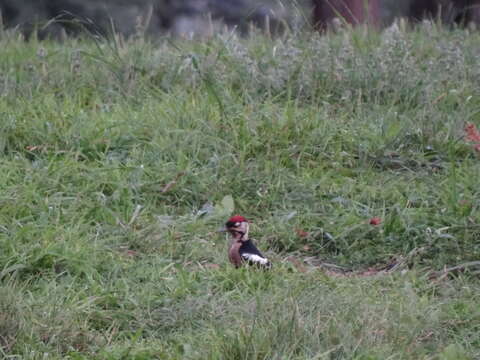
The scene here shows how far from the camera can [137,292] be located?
498 centimetres

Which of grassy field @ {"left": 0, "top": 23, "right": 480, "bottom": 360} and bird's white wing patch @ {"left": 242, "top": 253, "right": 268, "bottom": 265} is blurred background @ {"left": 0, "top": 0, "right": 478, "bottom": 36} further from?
bird's white wing patch @ {"left": 242, "top": 253, "right": 268, "bottom": 265}

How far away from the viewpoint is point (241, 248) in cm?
530

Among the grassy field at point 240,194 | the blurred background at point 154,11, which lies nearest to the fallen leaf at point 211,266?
the grassy field at point 240,194

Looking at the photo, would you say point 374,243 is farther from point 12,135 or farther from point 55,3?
point 55,3

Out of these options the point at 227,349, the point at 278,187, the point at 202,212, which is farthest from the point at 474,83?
the point at 227,349

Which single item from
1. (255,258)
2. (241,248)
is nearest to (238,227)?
(241,248)

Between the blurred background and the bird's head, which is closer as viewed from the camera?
the bird's head

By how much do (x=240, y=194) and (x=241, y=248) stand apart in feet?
3.39

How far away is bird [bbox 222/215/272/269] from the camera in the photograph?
5207mm

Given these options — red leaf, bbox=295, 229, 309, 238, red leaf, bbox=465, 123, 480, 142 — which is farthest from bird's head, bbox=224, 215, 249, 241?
red leaf, bbox=465, 123, 480, 142

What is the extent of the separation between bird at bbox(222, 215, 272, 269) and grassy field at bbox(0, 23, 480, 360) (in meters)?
0.09

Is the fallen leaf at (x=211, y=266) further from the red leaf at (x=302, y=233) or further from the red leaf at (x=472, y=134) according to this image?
the red leaf at (x=472, y=134)

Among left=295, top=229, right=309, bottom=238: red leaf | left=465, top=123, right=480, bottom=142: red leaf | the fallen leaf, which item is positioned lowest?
left=295, top=229, right=309, bottom=238: red leaf

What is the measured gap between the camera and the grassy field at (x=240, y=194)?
174 inches
